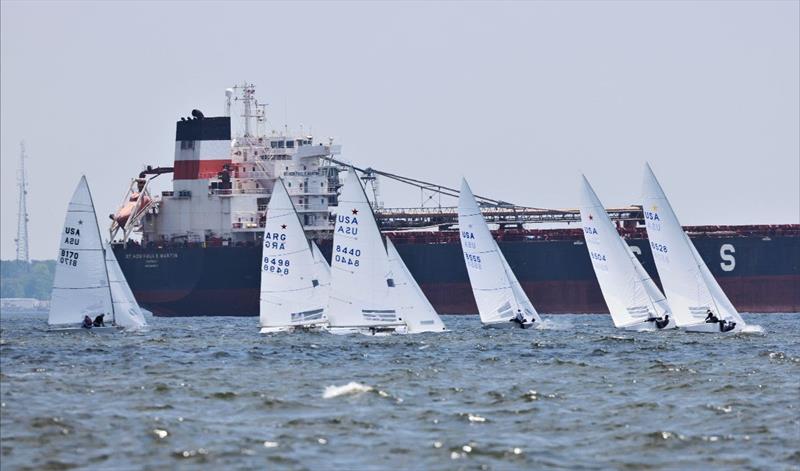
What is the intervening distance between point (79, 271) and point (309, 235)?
118 ft

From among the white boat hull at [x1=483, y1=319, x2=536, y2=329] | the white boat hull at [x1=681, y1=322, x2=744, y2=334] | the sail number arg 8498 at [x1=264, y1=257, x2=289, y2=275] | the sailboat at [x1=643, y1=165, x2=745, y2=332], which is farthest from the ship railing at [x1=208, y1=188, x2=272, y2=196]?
the white boat hull at [x1=681, y1=322, x2=744, y2=334]

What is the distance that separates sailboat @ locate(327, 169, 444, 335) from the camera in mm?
46438

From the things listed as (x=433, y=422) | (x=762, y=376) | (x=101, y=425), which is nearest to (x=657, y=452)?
(x=433, y=422)

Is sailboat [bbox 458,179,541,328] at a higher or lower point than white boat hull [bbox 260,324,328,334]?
higher

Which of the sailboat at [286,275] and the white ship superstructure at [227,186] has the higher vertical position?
the white ship superstructure at [227,186]

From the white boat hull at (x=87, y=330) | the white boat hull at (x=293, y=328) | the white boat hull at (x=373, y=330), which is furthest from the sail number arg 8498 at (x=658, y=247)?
the white boat hull at (x=87, y=330)

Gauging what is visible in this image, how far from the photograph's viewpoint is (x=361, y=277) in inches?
1828

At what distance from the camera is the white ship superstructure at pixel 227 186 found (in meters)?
87.1

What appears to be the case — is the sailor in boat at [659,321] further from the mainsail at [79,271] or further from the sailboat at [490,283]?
the mainsail at [79,271]

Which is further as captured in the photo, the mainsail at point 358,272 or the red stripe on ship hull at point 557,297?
the red stripe on ship hull at point 557,297

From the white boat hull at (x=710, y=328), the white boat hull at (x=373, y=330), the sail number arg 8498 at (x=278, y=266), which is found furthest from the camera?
the white boat hull at (x=710, y=328)

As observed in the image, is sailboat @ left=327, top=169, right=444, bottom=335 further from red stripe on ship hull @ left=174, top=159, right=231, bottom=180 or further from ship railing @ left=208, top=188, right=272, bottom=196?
red stripe on ship hull @ left=174, top=159, right=231, bottom=180

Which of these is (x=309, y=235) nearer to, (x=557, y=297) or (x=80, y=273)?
(x=557, y=297)

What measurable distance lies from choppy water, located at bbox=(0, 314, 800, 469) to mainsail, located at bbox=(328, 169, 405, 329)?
1934 millimetres
